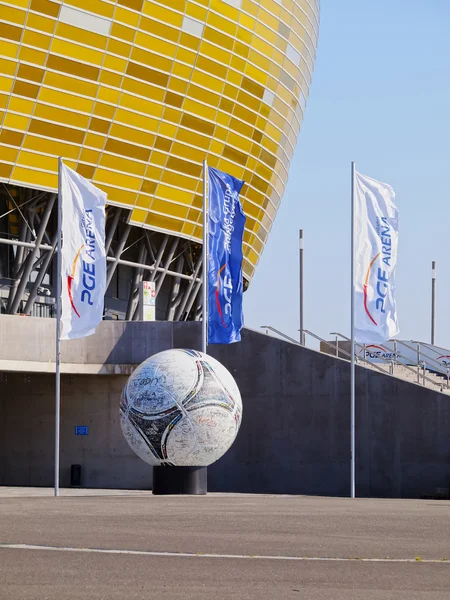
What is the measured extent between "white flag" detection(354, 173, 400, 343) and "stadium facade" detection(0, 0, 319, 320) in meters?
19.8

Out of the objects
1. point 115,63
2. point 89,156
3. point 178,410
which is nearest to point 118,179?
point 89,156

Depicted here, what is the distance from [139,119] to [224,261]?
18486mm

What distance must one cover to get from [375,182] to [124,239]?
882 inches

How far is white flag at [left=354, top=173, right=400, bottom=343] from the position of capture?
3203 centimetres

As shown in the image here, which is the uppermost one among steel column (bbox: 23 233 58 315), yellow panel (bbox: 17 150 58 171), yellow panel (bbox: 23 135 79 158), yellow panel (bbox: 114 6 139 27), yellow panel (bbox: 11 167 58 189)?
yellow panel (bbox: 114 6 139 27)

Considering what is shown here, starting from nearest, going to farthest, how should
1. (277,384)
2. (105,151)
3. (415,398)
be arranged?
(415,398) < (277,384) < (105,151)

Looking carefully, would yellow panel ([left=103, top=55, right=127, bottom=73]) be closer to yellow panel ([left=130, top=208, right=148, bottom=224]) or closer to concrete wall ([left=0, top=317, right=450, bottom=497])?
yellow panel ([left=130, top=208, right=148, bottom=224])

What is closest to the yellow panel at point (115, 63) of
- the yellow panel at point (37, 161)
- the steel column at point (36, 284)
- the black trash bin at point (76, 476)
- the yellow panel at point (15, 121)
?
the yellow panel at point (15, 121)

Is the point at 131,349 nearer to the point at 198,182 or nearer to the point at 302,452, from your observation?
the point at 302,452

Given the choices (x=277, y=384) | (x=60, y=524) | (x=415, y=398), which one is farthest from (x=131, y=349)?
(x=60, y=524)

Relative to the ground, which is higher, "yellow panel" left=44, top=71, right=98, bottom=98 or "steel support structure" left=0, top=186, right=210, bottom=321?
"yellow panel" left=44, top=71, right=98, bottom=98

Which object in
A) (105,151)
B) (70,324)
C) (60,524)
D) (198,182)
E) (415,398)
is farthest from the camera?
(198,182)

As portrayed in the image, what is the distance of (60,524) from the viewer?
54.5 feet

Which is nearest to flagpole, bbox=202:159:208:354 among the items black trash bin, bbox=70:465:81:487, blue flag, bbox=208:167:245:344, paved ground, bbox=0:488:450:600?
blue flag, bbox=208:167:245:344
